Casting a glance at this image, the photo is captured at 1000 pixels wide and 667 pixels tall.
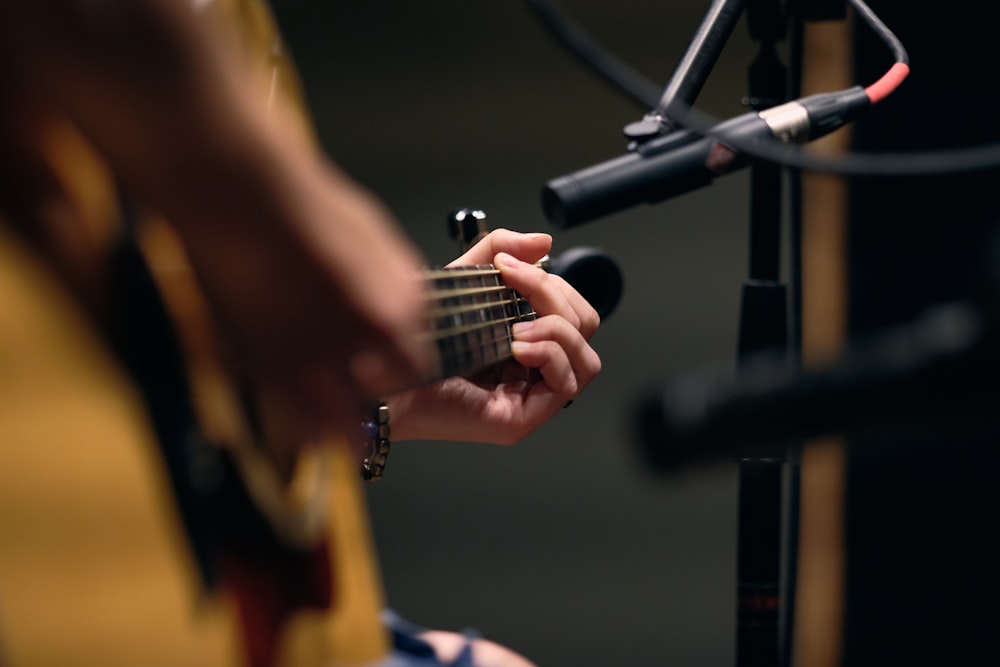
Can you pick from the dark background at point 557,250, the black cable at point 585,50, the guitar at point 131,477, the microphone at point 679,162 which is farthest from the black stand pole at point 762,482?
the dark background at point 557,250

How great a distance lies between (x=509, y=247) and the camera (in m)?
1.09

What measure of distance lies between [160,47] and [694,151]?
0.43 meters

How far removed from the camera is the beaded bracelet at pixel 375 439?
3.21ft

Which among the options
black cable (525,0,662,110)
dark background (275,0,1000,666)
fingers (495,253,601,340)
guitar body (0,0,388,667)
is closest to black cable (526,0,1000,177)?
black cable (525,0,662,110)

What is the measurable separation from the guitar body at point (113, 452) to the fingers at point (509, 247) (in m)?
0.54

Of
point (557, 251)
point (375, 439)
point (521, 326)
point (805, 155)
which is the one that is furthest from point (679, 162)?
point (557, 251)

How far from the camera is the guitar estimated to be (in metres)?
0.46

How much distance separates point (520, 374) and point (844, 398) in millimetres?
761

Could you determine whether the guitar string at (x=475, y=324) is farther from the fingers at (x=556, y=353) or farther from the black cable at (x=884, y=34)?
the black cable at (x=884, y=34)

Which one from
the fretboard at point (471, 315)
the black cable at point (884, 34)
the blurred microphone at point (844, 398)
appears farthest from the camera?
the black cable at point (884, 34)

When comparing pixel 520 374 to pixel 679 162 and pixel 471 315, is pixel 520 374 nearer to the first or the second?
pixel 471 315

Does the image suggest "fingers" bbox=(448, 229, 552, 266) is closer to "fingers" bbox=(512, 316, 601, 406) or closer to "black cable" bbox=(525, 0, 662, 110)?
"fingers" bbox=(512, 316, 601, 406)

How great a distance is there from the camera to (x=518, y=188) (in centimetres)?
189

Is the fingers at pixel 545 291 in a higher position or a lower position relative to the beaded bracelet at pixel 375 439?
higher
